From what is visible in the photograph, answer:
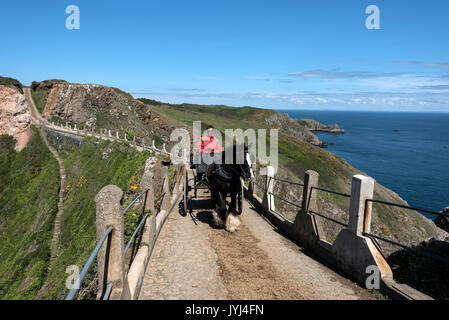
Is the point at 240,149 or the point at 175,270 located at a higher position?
the point at 240,149

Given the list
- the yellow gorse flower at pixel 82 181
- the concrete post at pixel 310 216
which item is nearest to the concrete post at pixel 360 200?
the concrete post at pixel 310 216

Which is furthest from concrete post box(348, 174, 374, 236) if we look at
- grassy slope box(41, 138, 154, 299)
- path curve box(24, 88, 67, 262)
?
path curve box(24, 88, 67, 262)

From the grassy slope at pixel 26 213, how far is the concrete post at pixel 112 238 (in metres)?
18.8

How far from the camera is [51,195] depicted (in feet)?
101

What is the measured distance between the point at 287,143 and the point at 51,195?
36.2 meters

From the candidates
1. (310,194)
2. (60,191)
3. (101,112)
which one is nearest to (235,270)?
(310,194)

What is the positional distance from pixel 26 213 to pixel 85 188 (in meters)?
8.29

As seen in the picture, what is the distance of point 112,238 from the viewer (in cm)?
396

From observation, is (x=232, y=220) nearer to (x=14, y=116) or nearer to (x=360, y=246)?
(x=360, y=246)

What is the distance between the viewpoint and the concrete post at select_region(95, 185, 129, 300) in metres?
3.77

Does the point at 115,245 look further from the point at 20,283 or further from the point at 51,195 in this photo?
the point at 51,195

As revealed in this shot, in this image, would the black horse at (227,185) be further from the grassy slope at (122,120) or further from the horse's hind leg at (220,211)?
the grassy slope at (122,120)
